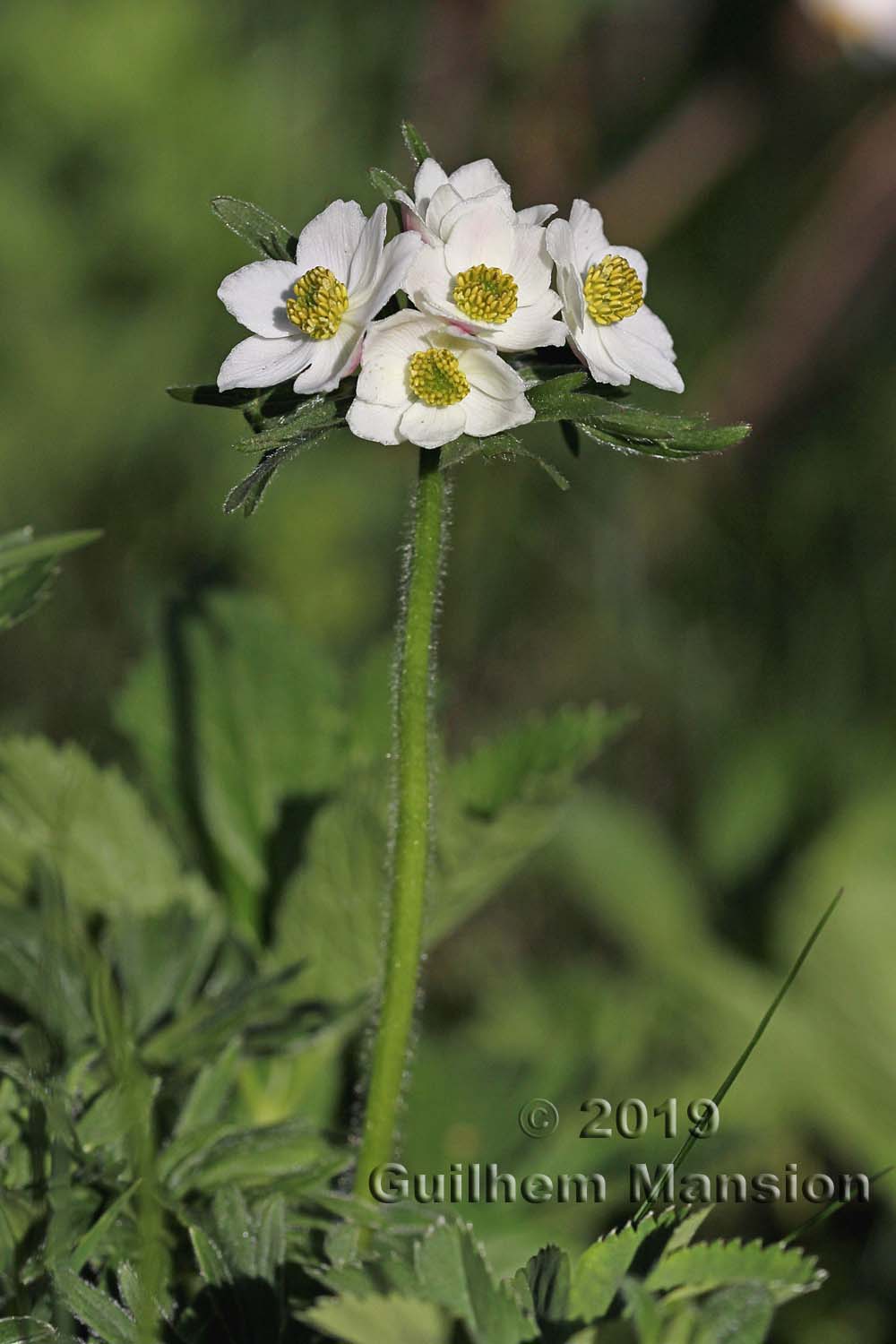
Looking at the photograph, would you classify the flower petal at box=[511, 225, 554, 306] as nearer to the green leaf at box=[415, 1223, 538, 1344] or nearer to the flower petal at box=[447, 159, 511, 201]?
the flower petal at box=[447, 159, 511, 201]

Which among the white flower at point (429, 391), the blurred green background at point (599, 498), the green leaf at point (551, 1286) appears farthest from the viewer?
the blurred green background at point (599, 498)

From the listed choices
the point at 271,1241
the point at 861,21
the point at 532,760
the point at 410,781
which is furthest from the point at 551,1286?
the point at 861,21

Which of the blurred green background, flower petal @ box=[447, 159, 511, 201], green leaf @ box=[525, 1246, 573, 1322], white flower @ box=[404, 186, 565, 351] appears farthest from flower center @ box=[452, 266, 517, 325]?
the blurred green background

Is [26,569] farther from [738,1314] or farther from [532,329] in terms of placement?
[738,1314]

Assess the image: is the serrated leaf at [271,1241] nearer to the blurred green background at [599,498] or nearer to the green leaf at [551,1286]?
the green leaf at [551,1286]

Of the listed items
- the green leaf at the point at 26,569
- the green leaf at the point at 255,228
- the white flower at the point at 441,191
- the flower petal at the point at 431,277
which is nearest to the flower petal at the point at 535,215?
the white flower at the point at 441,191

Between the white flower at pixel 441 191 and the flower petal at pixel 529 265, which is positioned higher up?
the white flower at pixel 441 191

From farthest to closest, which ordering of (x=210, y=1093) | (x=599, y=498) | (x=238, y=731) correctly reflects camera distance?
(x=599, y=498) < (x=238, y=731) < (x=210, y=1093)
